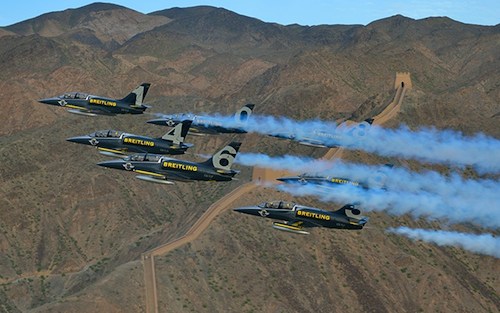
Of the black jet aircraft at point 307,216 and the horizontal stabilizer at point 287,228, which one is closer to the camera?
the horizontal stabilizer at point 287,228

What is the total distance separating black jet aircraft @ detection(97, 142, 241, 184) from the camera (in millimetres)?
100125

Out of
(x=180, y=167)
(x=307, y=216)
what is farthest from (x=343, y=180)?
(x=180, y=167)

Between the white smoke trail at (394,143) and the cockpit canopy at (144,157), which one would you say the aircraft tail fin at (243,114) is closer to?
the white smoke trail at (394,143)

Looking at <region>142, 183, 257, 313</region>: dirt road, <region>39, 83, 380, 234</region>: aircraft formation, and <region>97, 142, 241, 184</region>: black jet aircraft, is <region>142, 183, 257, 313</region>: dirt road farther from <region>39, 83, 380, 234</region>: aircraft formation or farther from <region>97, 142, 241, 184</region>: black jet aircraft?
<region>97, 142, 241, 184</region>: black jet aircraft

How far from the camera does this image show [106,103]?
375 feet

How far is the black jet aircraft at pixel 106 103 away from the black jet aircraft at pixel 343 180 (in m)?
18.0

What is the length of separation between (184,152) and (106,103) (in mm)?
10653

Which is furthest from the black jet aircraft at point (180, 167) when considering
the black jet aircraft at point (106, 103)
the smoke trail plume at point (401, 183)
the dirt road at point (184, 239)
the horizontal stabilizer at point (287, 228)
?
the dirt road at point (184, 239)

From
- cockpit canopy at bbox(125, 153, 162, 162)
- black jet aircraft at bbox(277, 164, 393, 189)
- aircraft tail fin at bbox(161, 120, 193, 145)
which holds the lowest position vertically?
black jet aircraft at bbox(277, 164, 393, 189)

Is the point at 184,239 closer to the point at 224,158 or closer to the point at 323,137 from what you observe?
the point at 323,137

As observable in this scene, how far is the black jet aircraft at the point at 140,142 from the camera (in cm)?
10781

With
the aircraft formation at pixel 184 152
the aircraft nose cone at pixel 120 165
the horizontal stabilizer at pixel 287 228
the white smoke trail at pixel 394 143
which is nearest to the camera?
the aircraft formation at pixel 184 152

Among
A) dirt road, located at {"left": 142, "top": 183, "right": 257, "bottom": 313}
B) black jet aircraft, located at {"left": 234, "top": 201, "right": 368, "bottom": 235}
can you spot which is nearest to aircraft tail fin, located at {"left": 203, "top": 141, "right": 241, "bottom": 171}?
black jet aircraft, located at {"left": 234, "top": 201, "right": 368, "bottom": 235}

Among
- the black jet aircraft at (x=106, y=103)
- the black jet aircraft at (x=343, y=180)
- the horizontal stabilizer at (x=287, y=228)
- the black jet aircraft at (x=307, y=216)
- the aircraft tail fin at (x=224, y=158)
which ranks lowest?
the horizontal stabilizer at (x=287, y=228)
